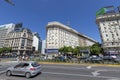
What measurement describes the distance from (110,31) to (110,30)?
549 mm

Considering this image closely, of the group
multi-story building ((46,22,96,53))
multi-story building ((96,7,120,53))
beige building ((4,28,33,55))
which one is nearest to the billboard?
multi-story building ((96,7,120,53))

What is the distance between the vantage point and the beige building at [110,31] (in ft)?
166

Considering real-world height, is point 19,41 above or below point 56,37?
above

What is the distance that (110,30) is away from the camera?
177 feet

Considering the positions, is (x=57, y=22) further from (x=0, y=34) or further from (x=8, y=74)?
(x=0, y=34)

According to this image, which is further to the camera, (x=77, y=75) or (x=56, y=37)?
(x=56, y=37)

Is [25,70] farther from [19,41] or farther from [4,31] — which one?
[4,31]

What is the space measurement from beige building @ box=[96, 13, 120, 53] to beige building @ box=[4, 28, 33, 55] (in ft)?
245

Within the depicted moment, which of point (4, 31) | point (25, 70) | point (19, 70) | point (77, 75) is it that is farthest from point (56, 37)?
point (4, 31)

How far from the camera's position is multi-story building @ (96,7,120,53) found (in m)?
50.6

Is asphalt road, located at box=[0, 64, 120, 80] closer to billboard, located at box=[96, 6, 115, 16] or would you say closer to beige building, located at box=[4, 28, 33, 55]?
billboard, located at box=[96, 6, 115, 16]

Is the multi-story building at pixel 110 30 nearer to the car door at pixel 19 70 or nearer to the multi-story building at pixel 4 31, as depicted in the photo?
the car door at pixel 19 70

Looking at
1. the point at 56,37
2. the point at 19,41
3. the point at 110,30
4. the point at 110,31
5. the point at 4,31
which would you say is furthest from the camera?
the point at 4,31

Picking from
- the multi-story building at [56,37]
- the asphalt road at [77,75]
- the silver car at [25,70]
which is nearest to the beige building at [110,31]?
the multi-story building at [56,37]
